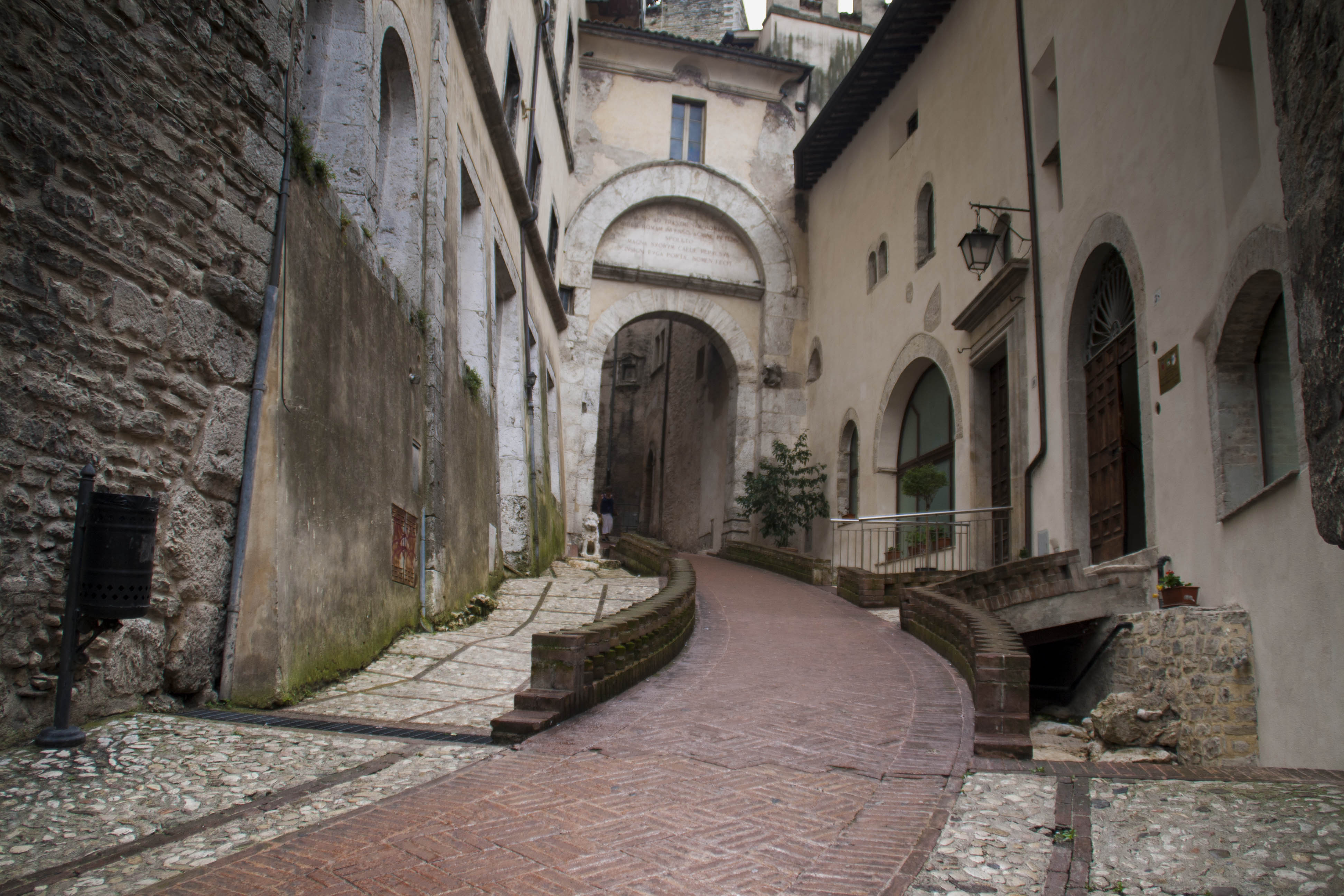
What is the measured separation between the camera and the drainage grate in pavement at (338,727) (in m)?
4.70

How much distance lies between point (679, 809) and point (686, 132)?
1956 cm

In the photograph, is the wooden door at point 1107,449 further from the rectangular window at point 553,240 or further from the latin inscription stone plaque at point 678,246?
the latin inscription stone plaque at point 678,246

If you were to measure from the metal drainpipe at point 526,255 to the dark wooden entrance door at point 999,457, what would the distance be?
5995 millimetres

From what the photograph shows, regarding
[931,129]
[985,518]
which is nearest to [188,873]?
[985,518]

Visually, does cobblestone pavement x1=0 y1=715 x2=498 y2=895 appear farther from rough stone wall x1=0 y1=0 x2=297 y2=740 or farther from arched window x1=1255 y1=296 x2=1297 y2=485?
arched window x1=1255 y1=296 x2=1297 y2=485

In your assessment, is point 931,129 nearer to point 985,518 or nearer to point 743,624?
point 985,518

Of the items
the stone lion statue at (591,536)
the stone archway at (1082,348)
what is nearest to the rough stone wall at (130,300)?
the stone archway at (1082,348)

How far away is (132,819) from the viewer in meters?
3.46

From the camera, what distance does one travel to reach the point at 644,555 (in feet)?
49.8

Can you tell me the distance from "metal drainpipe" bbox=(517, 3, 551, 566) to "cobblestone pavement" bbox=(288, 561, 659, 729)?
2850mm

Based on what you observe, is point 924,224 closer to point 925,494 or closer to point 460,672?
point 925,494

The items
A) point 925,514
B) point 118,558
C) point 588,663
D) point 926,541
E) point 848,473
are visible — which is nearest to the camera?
point 118,558

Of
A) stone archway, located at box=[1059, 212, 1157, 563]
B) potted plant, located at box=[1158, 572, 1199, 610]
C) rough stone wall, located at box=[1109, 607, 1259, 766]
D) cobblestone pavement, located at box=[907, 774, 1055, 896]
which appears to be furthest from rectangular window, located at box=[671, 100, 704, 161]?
cobblestone pavement, located at box=[907, 774, 1055, 896]

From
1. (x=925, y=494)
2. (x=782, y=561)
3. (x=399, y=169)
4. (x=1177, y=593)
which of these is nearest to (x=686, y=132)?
(x=782, y=561)
